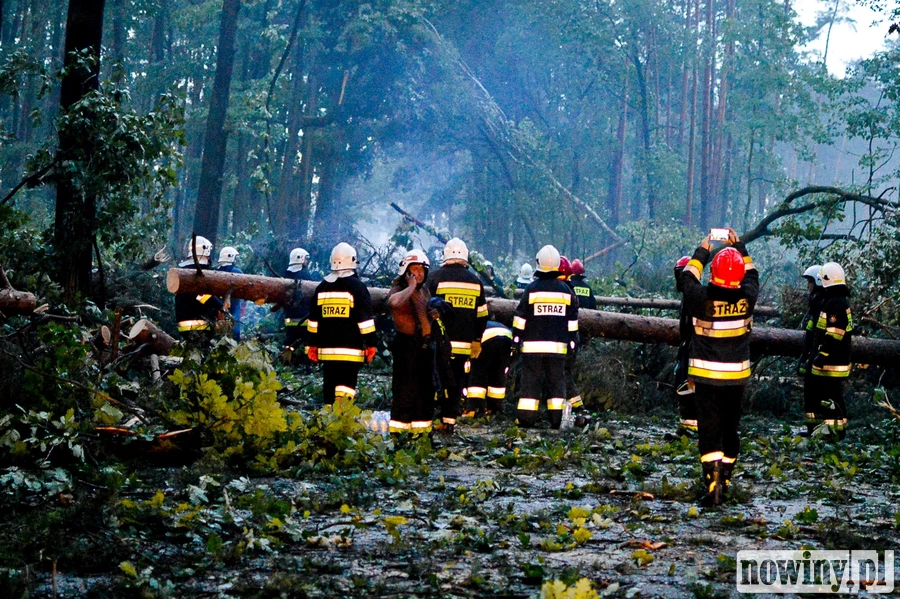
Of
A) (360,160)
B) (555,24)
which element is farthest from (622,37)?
(360,160)

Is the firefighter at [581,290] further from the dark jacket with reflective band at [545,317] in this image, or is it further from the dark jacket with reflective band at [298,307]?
the dark jacket with reflective band at [298,307]

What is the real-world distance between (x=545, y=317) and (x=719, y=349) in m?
3.87

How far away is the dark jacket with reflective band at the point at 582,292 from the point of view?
13.8 m

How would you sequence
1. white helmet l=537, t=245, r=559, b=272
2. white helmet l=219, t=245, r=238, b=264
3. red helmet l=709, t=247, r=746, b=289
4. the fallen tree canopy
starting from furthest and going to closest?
white helmet l=219, t=245, r=238, b=264, the fallen tree canopy, white helmet l=537, t=245, r=559, b=272, red helmet l=709, t=247, r=746, b=289

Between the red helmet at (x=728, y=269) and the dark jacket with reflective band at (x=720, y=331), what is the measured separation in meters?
0.05

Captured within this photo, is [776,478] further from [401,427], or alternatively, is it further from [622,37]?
[622,37]

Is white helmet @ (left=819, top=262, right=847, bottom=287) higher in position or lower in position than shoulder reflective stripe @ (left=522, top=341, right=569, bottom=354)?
higher

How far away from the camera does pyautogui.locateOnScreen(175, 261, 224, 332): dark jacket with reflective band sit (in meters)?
12.3

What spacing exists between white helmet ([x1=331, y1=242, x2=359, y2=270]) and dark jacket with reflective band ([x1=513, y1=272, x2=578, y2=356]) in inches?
83.8

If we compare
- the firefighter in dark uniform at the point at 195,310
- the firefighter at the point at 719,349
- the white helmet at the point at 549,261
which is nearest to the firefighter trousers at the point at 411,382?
the white helmet at the point at 549,261

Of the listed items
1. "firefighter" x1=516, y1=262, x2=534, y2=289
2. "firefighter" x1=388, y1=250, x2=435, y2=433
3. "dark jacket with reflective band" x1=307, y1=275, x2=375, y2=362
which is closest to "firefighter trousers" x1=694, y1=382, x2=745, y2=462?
"firefighter" x1=388, y1=250, x2=435, y2=433

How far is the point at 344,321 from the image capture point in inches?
383

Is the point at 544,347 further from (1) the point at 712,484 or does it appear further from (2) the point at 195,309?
(2) the point at 195,309

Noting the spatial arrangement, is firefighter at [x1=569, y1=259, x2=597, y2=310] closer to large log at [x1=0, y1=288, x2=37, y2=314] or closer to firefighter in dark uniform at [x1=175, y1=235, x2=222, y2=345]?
firefighter in dark uniform at [x1=175, y1=235, x2=222, y2=345]
